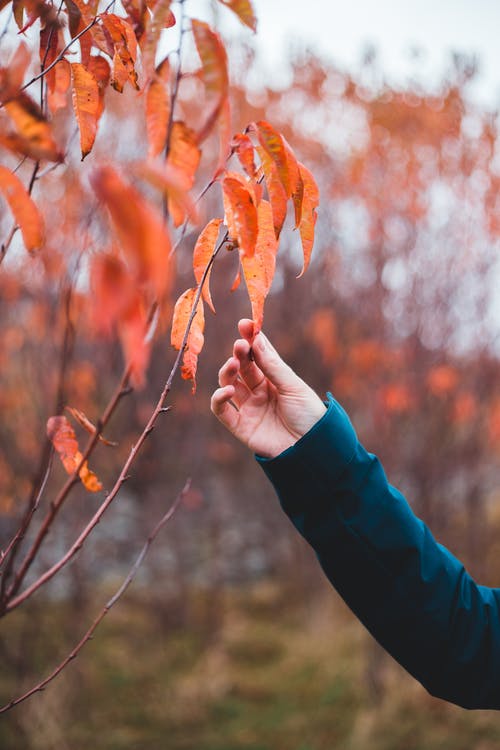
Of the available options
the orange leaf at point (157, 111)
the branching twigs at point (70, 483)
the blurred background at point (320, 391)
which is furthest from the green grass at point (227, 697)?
the orange leaf at point (157, 111)

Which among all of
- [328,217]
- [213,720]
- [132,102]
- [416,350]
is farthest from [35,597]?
[328,217]

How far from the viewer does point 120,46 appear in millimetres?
910

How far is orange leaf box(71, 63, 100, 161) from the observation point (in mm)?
866

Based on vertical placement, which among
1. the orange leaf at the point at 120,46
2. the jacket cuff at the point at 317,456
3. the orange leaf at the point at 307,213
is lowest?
the jacket cuff at the point at 317,456

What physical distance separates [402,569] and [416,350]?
3.30m

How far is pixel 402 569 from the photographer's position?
1143mm

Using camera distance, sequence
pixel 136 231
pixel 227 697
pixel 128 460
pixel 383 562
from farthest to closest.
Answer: pixel 227 697
pixel 383 562
pixel 128 460
pixel 136 231

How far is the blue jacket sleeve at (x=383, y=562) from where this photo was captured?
1.13 meters

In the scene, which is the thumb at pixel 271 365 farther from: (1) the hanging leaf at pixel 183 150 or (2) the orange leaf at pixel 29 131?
(2) the orange leaf at pixel 29 131

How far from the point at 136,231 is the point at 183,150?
0.31 m

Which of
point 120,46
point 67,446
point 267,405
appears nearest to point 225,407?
point 267,405

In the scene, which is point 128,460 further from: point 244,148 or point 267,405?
point 244,148

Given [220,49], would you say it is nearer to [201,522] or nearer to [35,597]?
[35,597]

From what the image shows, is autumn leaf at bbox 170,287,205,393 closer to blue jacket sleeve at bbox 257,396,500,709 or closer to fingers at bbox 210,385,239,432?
fingers at bbox 210,385,239,432
